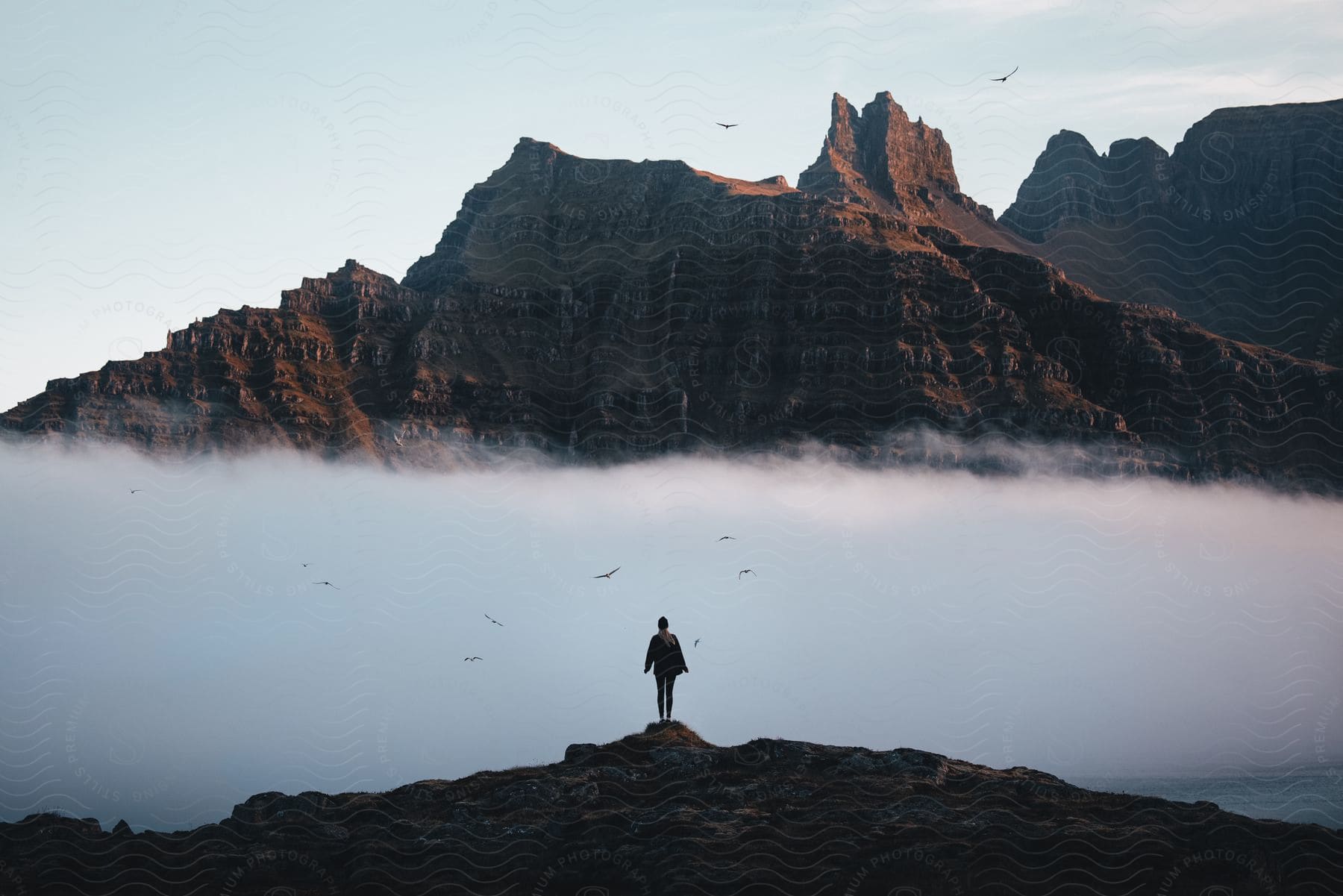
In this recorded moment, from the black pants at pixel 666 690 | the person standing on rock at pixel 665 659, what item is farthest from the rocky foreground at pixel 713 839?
the person standing on rock at pixel 665 659

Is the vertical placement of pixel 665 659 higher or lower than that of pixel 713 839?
higher

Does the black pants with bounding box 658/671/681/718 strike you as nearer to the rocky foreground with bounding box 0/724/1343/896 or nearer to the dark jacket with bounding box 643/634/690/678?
the dark jacket with bounding box 643/634/690/678

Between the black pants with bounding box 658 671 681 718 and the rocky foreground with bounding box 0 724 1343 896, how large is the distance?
3705 mm

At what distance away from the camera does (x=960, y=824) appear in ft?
137

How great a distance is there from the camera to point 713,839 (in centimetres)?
4153

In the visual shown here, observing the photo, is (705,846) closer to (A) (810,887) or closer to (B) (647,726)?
(A) (810,887)

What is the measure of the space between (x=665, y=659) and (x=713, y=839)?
1468cm

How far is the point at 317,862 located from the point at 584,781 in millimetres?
10566

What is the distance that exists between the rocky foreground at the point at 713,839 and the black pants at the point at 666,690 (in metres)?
3.71

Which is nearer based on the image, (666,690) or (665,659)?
(665,659)

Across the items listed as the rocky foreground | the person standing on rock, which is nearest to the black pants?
the person standing on rock

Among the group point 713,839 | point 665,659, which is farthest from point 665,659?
point 713,839

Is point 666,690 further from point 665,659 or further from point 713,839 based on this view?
point 713,839

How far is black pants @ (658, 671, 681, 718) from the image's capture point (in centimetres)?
5562
